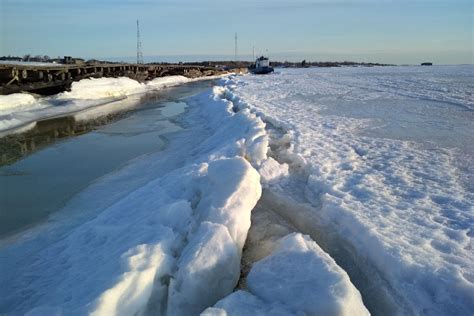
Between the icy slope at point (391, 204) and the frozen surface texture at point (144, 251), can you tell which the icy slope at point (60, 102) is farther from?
the icy slope at point (391, 204)

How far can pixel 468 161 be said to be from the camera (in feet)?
25.1

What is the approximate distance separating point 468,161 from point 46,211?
286 inches

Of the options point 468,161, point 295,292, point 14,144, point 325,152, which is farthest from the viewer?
point 14,144

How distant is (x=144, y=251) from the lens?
3.89 meters

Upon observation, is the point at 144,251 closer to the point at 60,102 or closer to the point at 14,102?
the point at 14,102

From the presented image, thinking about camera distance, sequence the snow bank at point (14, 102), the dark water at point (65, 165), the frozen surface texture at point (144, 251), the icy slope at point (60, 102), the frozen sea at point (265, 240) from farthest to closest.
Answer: the snow bank at point (14, 102) → the icy slope at point (60, 102) → the dark water at point (65, 165) → the frozen surface texture at point (144, 251) → the frozen sea at point (265, 240)

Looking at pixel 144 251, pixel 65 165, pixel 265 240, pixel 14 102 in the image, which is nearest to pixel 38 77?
pixel 14 102

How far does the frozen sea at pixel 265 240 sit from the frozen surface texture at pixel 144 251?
0.02 metres

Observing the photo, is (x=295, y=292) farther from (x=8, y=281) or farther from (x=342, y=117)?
(x=342, y=117)

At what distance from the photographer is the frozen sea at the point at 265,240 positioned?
339 cm

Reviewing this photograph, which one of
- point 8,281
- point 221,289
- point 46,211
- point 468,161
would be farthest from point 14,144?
point 468,161

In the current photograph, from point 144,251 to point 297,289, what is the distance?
1.45m

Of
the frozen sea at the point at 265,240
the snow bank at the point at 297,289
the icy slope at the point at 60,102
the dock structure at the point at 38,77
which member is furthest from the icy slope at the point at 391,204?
the dock structure at the point at 38,77

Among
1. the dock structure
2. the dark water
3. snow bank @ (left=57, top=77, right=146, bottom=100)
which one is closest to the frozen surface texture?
the dark water
